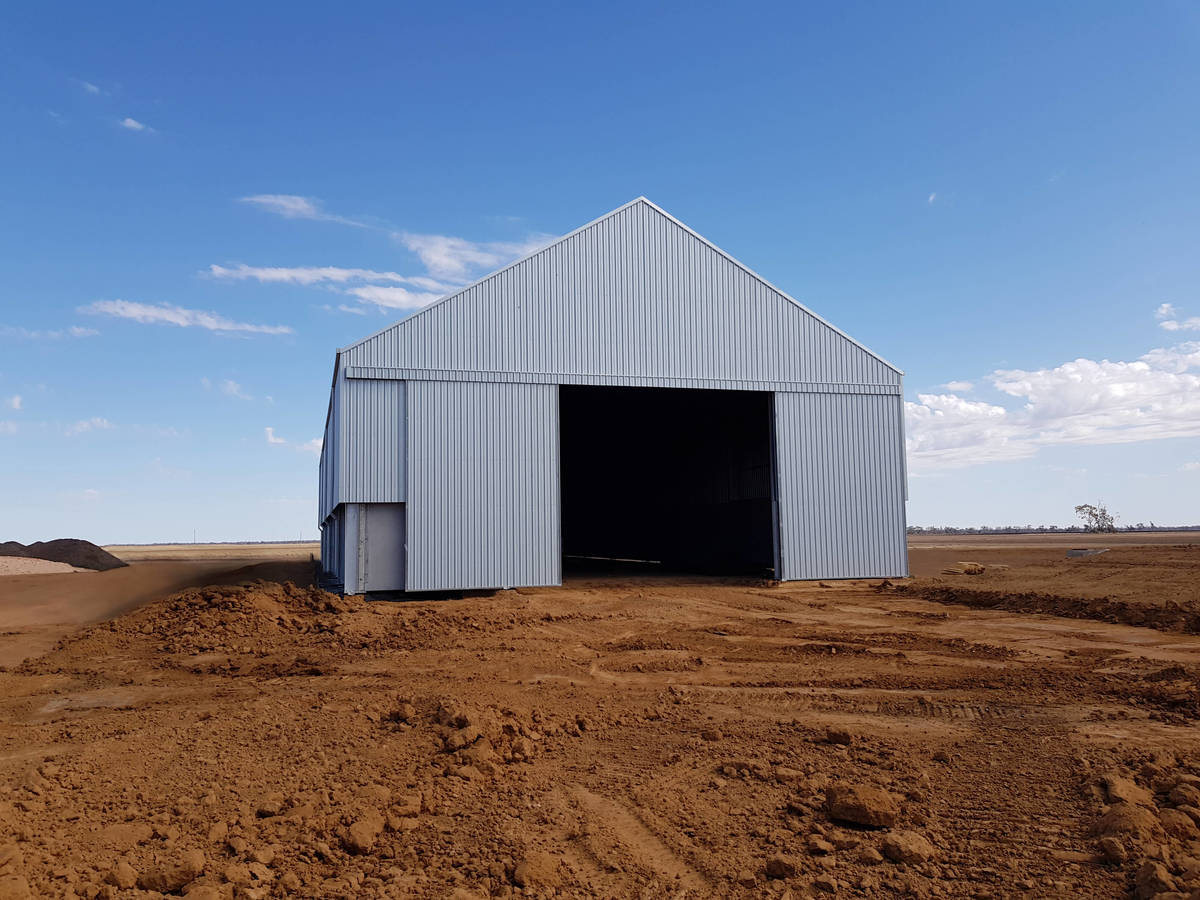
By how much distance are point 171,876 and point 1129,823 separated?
19.7ft

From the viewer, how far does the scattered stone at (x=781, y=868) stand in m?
4.95

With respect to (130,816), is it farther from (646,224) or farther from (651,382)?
(646,224)

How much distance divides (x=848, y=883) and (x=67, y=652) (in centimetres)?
1423

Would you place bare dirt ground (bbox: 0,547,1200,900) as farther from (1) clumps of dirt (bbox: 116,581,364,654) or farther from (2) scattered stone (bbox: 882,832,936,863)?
(1) clumps of dirt (bbox: 116,581,364,654)

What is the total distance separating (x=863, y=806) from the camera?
18.4 ft

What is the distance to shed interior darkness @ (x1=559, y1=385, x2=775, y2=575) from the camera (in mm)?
27812

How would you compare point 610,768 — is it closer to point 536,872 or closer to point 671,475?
point 536,872

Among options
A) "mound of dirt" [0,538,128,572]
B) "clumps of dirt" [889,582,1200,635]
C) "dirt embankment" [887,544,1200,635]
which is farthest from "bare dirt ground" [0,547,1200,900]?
"mound of dirt" [0,538,128,572]

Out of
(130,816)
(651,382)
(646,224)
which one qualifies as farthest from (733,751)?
(646,224)

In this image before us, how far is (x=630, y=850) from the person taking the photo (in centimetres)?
539

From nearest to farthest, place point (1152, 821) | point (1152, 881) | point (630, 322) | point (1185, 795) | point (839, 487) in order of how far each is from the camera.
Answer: point (1152, 881)
point (1152, 821)
point (1185, 795)
point (630, 322)
point (839, 487)

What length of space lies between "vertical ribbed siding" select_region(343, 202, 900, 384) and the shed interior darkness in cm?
136

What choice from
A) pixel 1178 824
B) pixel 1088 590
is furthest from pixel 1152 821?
pixel 1088 590

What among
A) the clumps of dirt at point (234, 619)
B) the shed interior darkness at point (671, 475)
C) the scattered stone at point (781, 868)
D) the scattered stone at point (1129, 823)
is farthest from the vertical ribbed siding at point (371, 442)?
the scattered stone at point (1129, 823)
